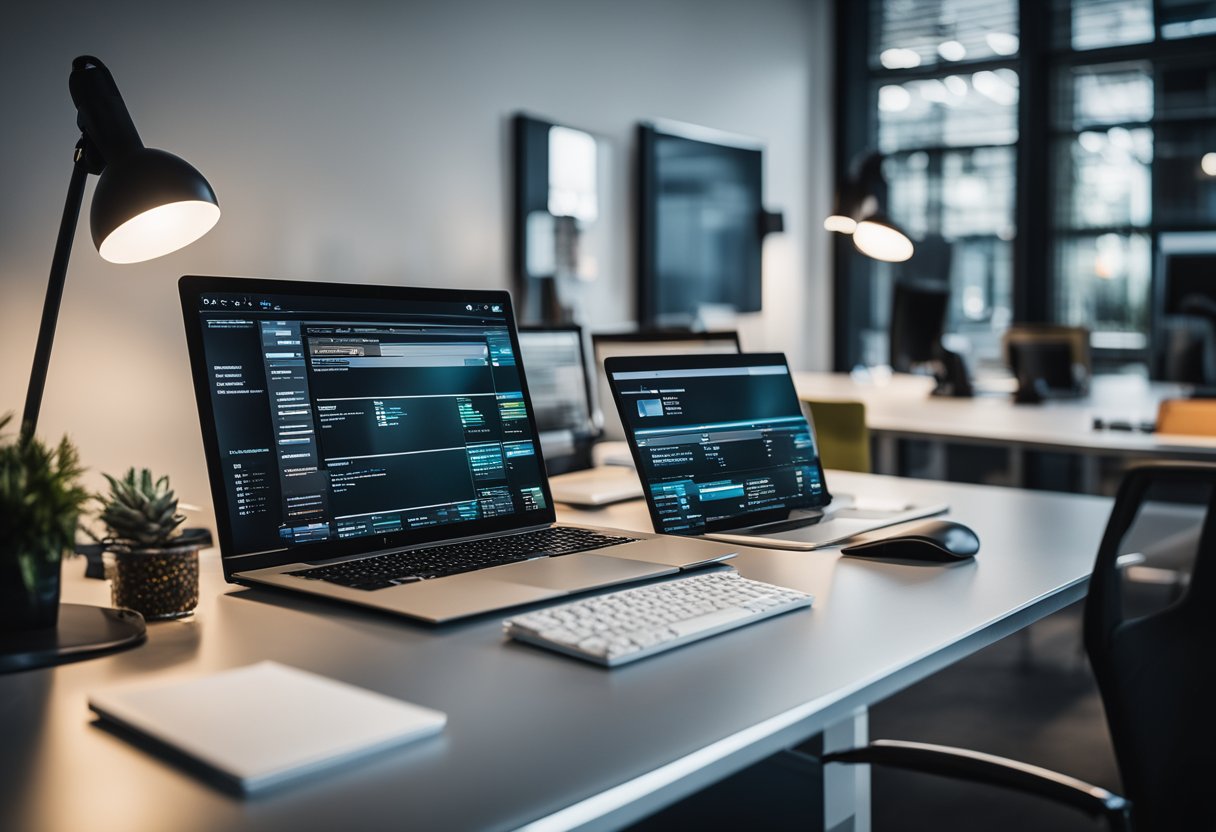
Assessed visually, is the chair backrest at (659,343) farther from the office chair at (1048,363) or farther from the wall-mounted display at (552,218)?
the office chair at (1048,363)

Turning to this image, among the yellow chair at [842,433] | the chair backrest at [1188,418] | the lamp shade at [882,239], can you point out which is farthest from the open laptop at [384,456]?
the chair backrest at [1188,418]

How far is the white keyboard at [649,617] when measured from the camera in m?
0.95

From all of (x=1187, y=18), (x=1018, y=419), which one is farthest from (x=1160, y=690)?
(x=1187, y=18)

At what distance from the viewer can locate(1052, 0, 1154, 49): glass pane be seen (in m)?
5.96

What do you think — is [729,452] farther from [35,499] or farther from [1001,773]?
[35,499]

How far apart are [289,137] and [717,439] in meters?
2.54

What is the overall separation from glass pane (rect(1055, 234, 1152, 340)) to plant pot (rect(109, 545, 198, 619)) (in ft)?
19.6

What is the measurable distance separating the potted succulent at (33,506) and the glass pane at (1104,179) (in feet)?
20.3

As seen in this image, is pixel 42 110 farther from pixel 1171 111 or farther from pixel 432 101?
pixel 1171 111

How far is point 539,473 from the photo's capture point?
147 cm

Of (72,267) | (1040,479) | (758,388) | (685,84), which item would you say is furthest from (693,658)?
(1040,479)

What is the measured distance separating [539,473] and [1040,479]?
16.5ft

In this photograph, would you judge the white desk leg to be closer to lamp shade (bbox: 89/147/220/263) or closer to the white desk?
lamp shade (bbox: 89/147/220/263)

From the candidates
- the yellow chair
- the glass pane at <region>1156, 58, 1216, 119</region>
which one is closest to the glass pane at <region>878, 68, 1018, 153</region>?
the glass pane at <region>1156, 58, 1216, 119</region>
